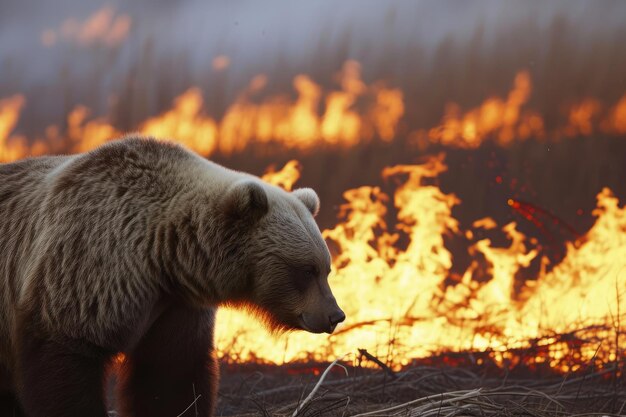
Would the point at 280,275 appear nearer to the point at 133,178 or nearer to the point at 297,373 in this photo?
the point at 133,178

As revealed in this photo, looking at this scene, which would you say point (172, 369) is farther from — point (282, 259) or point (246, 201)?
point (246, 201)

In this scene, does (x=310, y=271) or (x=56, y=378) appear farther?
(x=310, y=271)

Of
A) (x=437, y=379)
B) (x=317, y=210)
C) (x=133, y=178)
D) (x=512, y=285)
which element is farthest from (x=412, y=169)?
(x=133, y=178)

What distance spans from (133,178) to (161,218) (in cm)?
38

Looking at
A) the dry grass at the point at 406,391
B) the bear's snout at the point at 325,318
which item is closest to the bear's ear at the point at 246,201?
the bear's snout at the point at 325,318

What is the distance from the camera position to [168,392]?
6062 mm

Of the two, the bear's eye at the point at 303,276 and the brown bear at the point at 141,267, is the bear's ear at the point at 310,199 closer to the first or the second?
the brown bear at the point at 141,267

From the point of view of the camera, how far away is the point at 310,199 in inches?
242

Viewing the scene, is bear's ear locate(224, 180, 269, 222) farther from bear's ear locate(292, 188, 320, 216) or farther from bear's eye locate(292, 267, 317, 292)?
bear's ear locate(292, 188, 320, 216)

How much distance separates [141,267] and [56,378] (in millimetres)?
873

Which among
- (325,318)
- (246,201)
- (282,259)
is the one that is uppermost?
(246,201)

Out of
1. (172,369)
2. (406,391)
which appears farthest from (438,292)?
(172,369)

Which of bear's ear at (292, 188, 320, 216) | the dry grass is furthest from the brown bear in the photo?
the dry grass

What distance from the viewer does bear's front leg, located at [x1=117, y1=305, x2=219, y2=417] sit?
19.4 ft
